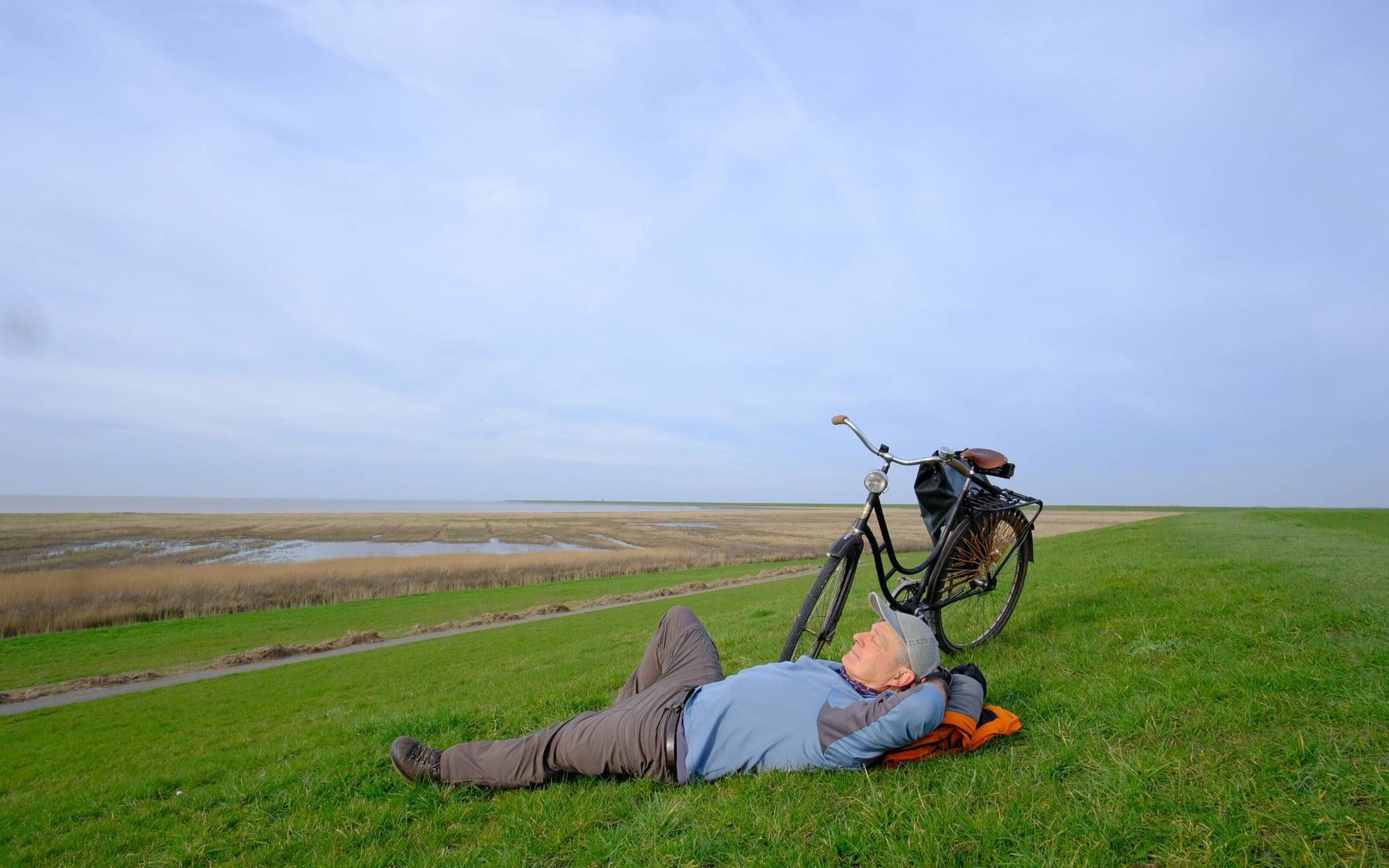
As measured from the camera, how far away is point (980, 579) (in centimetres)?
559

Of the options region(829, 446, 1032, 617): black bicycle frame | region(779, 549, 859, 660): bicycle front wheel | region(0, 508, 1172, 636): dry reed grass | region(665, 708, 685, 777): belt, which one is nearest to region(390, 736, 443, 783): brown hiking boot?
Result: region(665, 708, 685, 777): belt

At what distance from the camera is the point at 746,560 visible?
38.4 meters

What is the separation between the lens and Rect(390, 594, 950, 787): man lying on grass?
339 centimetres

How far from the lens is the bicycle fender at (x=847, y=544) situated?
5012 millimetres

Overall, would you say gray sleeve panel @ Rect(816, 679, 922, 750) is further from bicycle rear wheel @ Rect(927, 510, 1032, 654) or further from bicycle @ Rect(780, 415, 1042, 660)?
bicycle rear wheel @ Rect(927, 510, 1032, 654)

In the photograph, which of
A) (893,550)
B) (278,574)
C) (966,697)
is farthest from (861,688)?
(278,574)

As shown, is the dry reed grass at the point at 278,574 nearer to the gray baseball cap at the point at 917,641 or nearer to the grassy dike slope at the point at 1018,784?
the grassy dike slope at the point at 1018,784

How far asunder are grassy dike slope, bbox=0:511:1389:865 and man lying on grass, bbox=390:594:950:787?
0.41 feet

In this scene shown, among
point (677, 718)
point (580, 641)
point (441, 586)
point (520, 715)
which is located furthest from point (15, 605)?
point (677, 718)

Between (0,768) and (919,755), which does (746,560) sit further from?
(919,755)

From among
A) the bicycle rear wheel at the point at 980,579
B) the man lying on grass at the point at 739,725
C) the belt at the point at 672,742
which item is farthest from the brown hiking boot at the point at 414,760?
the bicycle rear wheel at the point at 980,579

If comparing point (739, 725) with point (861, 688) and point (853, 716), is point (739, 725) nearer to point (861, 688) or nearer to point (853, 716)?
point (853, 716)

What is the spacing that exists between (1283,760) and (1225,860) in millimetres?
903

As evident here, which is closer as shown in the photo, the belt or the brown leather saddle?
A: the belt
